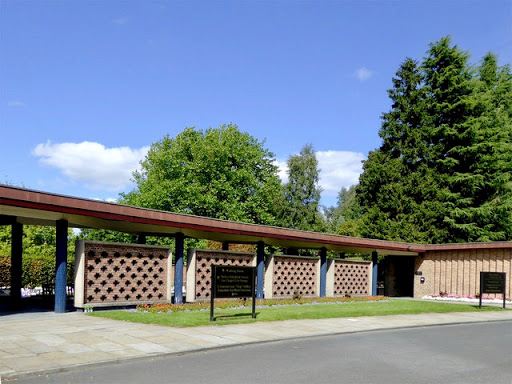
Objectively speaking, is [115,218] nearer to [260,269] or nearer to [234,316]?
[234,316]

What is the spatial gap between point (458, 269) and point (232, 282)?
65.0ft

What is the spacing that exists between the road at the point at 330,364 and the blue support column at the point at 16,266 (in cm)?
1021

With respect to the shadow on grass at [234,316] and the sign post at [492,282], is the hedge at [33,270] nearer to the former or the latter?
the shadow on grass at [234,316]

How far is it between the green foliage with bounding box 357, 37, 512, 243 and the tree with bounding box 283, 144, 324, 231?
29.9ft

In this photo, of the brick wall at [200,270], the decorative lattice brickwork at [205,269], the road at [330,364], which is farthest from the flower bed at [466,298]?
the road at [330,364]

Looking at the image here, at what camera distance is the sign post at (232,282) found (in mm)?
14523

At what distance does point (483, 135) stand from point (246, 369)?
43948 millimetres

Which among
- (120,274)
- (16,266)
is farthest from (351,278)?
(16,266)

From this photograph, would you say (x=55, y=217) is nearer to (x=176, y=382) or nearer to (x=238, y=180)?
(x=176, y=382)

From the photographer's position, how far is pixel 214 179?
4672 centimetres

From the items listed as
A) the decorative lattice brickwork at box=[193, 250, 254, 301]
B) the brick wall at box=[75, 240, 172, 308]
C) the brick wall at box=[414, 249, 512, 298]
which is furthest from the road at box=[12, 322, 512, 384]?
the brick wall at box=[414, 249, 512, 298]

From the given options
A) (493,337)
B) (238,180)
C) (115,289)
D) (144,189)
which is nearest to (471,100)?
(238,180)

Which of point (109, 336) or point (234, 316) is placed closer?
point (109, 336)

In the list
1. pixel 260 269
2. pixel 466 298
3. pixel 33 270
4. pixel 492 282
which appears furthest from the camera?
pixel 466 298
